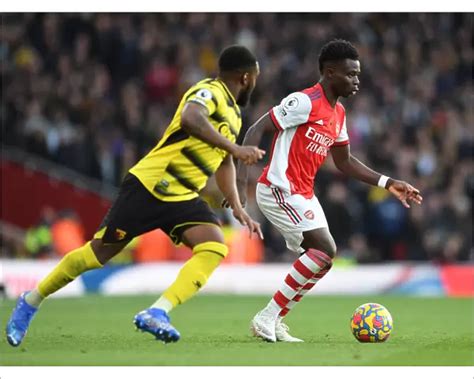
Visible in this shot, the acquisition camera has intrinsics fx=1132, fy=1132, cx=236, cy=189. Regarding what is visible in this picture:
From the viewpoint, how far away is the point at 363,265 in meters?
20.4

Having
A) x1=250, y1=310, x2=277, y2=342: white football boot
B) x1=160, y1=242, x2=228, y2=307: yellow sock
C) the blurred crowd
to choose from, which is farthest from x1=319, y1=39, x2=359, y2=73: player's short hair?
the blurred crowd

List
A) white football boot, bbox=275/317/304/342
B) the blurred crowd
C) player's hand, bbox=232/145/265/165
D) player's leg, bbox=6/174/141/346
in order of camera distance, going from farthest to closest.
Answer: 1. the blurred crowd
2. white football boot, bbox=275/317/304/342
3. player's leg, bbox=6/174/141/346
4. player's hand, bbox=232/145/265/165

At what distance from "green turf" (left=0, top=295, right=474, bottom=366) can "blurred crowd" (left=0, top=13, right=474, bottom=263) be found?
5.10 meters

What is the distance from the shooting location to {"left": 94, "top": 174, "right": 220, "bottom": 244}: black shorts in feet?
28.1

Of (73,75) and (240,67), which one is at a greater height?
(240,67)

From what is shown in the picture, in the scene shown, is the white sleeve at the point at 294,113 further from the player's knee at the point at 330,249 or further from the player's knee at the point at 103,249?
the player's knee at the point at 103,249

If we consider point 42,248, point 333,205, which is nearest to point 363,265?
Answer: point 333,205

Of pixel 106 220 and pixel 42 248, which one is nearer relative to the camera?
pixel 106 220

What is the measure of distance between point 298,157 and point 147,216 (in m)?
1.59

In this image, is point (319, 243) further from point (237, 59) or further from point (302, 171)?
point (237, 59)

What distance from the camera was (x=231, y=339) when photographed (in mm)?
9516

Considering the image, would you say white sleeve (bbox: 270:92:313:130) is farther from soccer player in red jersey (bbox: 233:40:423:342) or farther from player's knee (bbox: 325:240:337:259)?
player's knee (bbox: 325:240:337:259)
